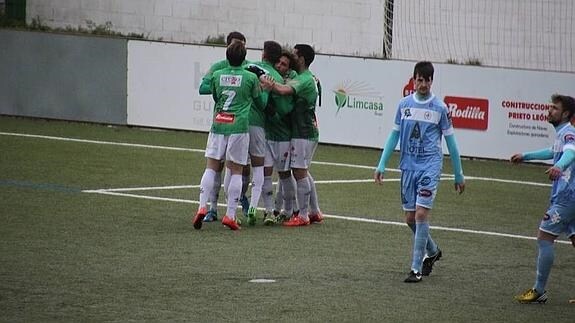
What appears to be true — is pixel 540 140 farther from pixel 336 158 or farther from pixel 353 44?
pixel 353 44

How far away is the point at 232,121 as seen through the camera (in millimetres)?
13977

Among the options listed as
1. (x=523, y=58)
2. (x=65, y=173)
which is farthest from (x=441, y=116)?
(x=523, y=58)

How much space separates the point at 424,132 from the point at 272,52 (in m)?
3.46

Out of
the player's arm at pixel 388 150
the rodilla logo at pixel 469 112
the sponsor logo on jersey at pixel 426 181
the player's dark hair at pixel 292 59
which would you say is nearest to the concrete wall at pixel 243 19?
the rodilla logo at pixel 469 112

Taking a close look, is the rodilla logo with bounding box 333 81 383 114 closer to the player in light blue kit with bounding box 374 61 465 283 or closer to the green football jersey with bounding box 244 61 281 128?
the green football jersey with bounding box 244 61 281 128

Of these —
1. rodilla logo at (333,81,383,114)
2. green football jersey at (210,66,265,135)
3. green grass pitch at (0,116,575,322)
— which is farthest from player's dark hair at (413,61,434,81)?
rodilla logo at (333,81,383,114)

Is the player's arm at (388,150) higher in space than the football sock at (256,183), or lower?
higher

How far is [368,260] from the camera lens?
12484 mm

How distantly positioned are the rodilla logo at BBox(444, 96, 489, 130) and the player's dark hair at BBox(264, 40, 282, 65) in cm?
735

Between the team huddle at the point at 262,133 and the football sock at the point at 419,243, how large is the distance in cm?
303

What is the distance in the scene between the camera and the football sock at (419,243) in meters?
11.4

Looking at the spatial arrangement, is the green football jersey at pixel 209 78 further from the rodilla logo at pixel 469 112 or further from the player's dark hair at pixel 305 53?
the rodilla logo at pixel 469 112

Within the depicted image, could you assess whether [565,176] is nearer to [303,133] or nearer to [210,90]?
[303,133]

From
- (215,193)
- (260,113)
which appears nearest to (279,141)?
(260,113)
